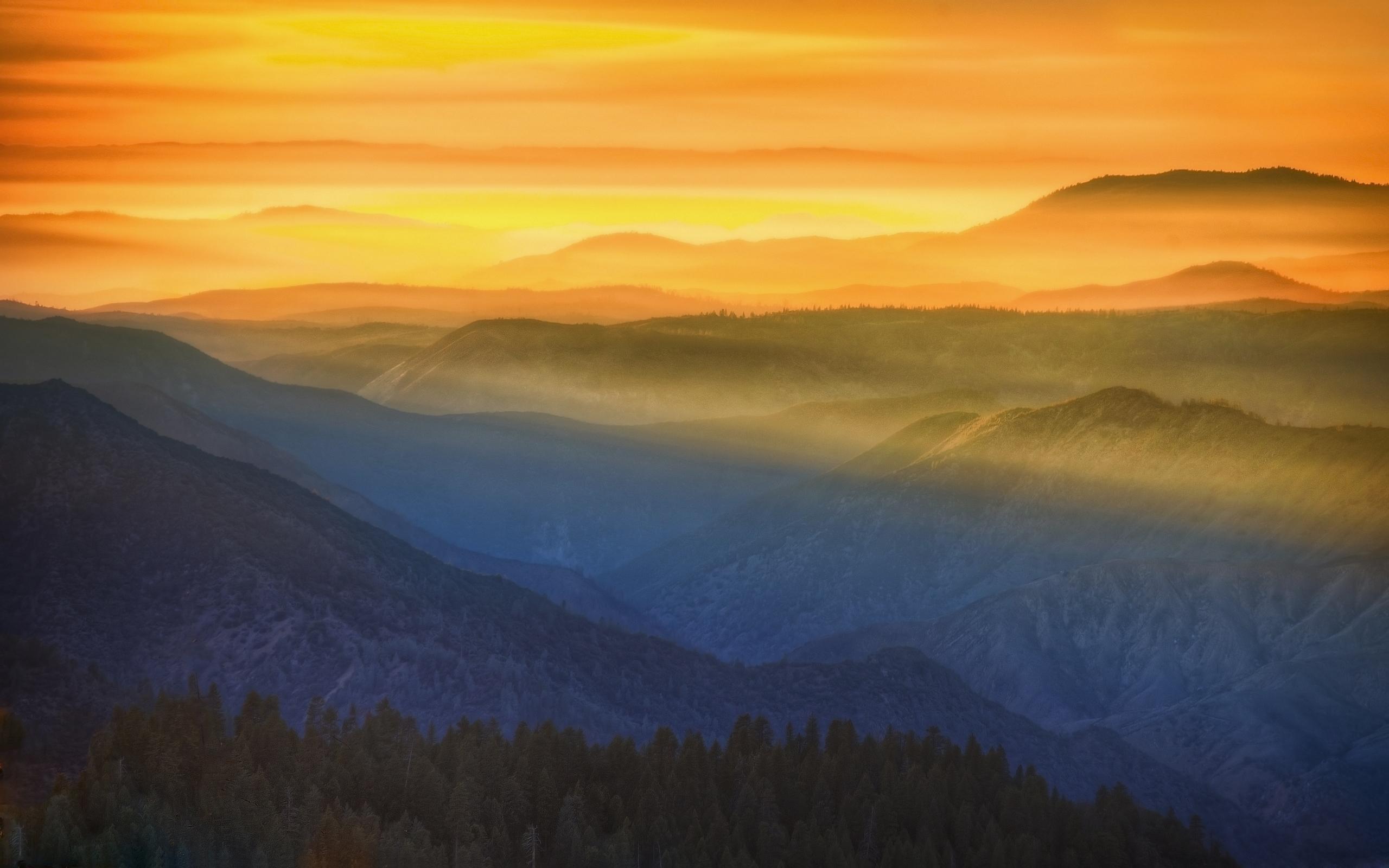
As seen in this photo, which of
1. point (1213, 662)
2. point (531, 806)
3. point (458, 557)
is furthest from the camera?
point (458, 557)

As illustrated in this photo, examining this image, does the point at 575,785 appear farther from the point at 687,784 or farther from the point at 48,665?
the point at 48,665

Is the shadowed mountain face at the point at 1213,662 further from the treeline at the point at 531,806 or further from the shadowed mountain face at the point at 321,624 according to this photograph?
the treeline at the point at 531,806

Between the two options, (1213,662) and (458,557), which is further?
(458,557)

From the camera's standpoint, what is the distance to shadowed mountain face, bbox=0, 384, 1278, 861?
117562 millimetres

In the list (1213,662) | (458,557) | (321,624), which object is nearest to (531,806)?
(321,624)

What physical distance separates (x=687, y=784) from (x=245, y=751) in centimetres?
1912

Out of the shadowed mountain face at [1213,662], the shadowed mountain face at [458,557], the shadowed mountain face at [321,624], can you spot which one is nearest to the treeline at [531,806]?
the shadowed mountain face at [321,624]

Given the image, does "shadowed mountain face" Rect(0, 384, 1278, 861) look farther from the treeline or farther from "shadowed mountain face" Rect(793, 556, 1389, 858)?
the treeline

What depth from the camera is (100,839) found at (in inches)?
2798

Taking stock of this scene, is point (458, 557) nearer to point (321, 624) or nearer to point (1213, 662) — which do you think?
point (1213, 662)

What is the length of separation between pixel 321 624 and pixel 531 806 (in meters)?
38.1

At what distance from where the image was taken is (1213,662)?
163m

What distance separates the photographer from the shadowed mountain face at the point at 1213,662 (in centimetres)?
13812

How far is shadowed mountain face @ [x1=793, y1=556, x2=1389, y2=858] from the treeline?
40893mm
